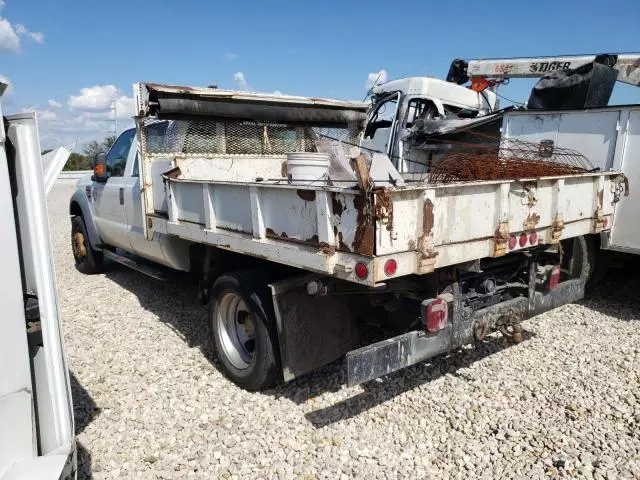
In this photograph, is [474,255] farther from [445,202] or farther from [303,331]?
[303,331]

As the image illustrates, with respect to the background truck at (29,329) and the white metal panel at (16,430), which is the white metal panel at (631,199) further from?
the white metal panel at (16,430)

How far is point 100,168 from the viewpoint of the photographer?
6.28m

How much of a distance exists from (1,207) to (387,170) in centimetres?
293

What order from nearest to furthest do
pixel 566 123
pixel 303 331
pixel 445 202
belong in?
pixel 445 202 → pixel 303 331 → pixel 566 123

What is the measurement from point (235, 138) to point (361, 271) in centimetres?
317

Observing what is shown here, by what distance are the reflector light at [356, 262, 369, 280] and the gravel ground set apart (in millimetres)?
1164

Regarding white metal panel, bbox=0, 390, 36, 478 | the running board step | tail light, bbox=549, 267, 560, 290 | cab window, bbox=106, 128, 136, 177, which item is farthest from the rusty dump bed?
white metal panel, bbox=0, 390, 36, 478

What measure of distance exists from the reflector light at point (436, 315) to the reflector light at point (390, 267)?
0.53 metres

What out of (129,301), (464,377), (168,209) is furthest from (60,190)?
(464,377)

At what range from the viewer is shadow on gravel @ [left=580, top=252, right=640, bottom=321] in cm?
552

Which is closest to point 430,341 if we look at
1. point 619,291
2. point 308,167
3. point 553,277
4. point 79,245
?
point 553,277

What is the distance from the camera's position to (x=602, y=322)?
5.17m

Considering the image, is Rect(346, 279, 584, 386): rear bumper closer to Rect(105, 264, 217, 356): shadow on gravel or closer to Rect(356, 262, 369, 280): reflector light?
Rect(356, 262, 369, 280): reflector light

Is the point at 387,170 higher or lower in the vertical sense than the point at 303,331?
higher
